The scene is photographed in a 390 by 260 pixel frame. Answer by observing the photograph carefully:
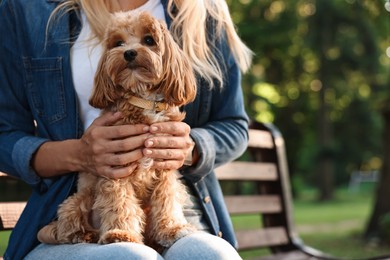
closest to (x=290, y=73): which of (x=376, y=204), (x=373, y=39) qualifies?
(x=373, y=39)

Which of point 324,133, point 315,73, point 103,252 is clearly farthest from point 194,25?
point 324,133

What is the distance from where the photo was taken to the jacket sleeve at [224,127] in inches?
116

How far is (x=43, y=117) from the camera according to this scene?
292 cm

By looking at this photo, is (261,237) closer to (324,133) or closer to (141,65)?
(141,65)

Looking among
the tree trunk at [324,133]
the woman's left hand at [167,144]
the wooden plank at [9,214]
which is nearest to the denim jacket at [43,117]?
the woman's left hand at [167,144]

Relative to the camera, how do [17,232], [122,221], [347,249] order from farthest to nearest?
[347,249] → [17,232] → [122,221]

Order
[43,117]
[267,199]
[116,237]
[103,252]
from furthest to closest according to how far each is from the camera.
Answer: [267,199] → [43,117] → [116,237] → [103,252]

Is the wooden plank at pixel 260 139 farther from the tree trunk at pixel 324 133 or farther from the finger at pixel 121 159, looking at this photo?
the tree trunk at pixel 324 133

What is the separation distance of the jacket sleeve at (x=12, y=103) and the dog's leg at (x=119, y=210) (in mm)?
347

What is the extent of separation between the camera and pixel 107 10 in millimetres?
3037

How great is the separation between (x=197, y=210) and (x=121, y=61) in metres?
0.76

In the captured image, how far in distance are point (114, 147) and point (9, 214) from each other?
952mm

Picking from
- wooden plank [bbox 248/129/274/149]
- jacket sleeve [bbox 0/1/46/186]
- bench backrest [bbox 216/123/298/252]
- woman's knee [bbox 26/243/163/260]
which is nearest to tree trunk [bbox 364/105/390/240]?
bench backrest [bbox 216/123/298/252]

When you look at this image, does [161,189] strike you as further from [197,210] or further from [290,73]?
[290,73]
